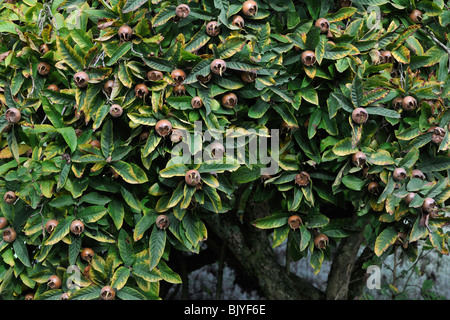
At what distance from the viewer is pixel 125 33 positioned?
69.3 inches

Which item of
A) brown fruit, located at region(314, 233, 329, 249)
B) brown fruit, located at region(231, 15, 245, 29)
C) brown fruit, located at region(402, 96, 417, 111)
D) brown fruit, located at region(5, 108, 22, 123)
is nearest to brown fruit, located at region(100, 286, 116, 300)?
brown fruit, located at region(5, 108, 22, 123)

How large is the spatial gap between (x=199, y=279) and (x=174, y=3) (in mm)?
2903

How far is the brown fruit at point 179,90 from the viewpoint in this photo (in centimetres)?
180

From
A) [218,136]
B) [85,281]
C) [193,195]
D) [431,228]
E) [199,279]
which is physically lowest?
[199,279]

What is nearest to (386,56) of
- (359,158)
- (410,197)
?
(359,158)

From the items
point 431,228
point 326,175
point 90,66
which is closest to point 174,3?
point 90,66

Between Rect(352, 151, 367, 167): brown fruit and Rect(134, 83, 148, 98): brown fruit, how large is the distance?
30.0 inches

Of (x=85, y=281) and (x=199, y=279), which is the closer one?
(x=85, y=281)

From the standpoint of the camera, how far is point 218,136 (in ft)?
5.82

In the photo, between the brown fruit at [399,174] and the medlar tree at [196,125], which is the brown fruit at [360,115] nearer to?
the medlar tree at [196,125]

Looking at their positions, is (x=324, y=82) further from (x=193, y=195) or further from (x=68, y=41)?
(x=68, y=41)

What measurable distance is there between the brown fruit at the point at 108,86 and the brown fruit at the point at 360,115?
2.76ft

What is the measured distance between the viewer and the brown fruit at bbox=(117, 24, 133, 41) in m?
1.76

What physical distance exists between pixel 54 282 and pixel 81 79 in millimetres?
738
